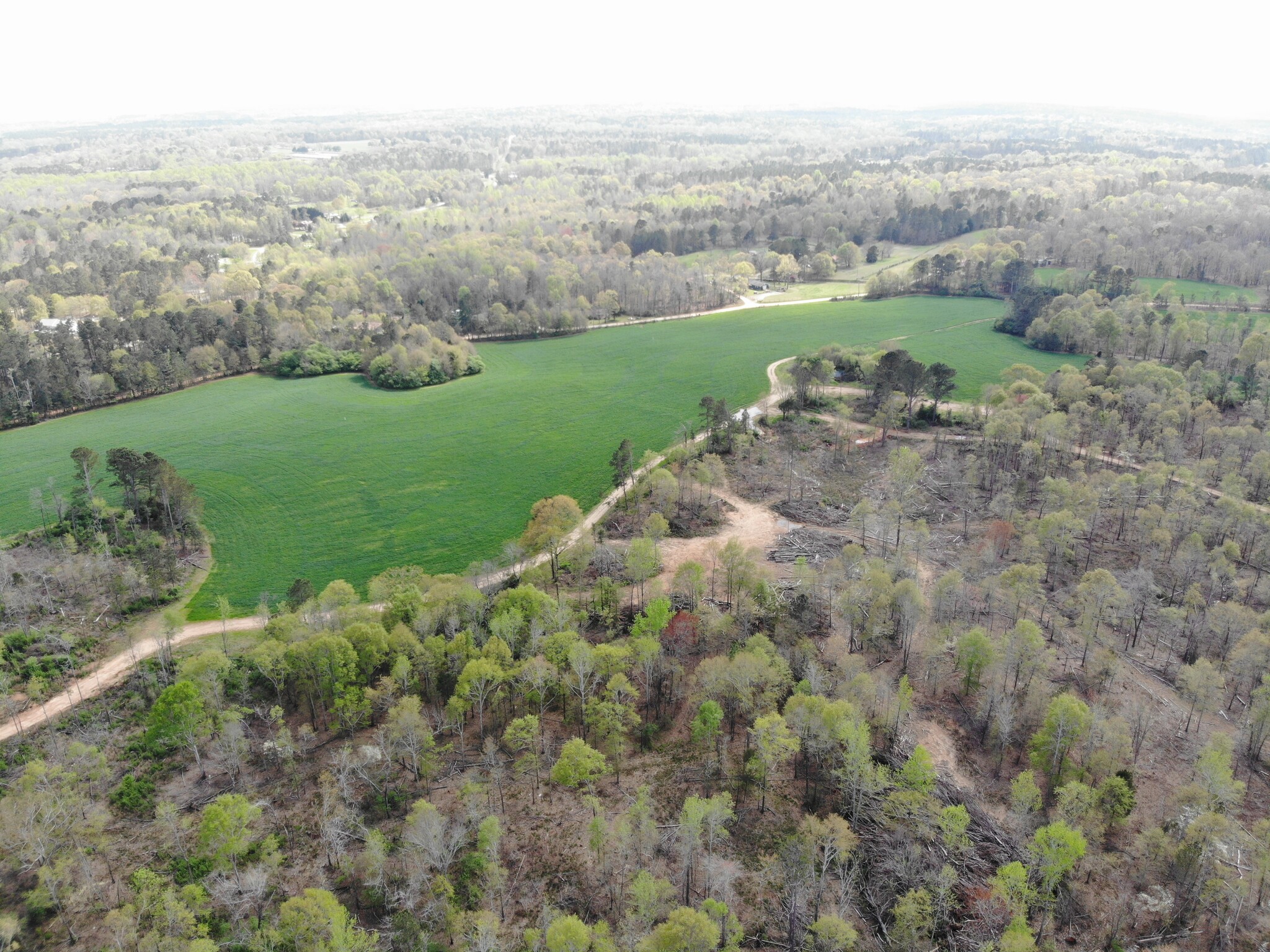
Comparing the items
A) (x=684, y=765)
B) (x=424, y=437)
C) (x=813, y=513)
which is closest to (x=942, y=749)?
(x=684, y=765)

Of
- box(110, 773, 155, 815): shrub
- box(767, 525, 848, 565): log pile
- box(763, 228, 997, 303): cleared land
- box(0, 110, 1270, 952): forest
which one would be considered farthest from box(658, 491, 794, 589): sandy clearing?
box(763, 228, 997, 303): cleared land

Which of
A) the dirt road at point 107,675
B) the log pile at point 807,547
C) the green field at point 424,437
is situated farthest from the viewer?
the green field at point 424,437

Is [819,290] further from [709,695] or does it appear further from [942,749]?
[942,749]

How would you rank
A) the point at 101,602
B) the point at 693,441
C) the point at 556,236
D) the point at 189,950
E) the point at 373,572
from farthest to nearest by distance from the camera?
the point at 556,236
the point at 693,441
the point at 373,572
the point at 101,602
the point at 189,950

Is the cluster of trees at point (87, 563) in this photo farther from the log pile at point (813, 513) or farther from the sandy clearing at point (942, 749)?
the sandy clearing at point (942, 749)

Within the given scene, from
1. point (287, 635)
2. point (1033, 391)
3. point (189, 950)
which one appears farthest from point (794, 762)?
point (1033, 391)

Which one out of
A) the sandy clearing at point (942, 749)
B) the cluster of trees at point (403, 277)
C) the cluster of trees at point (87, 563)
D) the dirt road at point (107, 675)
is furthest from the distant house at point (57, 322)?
the sandy clearing at point (942, 749)

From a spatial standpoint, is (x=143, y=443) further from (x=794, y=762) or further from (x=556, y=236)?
(x=556, y=236)
